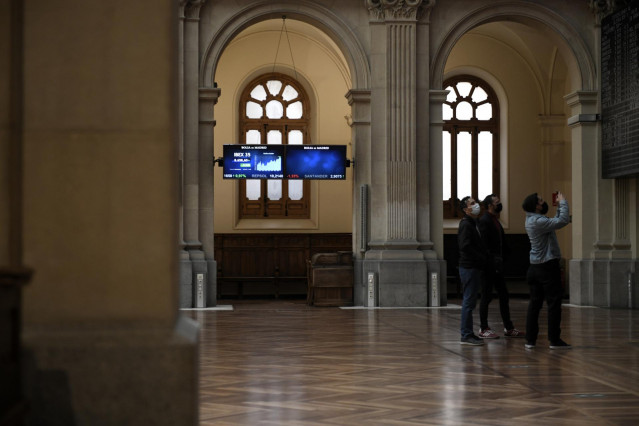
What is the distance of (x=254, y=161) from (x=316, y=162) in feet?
3.91

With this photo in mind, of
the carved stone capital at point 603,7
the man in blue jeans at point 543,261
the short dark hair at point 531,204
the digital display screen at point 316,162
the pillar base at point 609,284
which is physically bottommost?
the pillar base at point 609,284

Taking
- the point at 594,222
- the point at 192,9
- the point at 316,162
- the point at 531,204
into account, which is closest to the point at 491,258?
the point at 531,204

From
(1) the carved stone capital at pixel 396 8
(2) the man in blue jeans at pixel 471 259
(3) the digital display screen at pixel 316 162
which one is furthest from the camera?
(3) the digital display screen at pixel 316 162

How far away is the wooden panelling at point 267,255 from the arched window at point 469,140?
3207mm

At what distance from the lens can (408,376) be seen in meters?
7.84

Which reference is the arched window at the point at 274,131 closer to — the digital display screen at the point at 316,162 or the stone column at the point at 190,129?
the digital display screen at the point at 316,162

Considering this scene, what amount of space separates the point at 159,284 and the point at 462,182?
64.0ft

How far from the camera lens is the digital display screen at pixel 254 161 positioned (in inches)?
A: 706

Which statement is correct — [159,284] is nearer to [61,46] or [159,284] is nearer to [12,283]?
[12,283]

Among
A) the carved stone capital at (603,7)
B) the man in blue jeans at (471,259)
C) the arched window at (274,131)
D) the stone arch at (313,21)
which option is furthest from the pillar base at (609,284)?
the man in blue jeans at (471,259)

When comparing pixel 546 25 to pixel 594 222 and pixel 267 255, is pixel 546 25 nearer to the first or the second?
pixel 594 222

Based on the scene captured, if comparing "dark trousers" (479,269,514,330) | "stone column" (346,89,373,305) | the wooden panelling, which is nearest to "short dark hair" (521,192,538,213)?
"dark trousers" (479,269,514,330)

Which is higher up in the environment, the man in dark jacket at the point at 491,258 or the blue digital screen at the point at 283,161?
the blue digital screen at the point at 283,161

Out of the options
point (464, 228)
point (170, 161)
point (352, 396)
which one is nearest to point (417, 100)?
point (464, 228)
